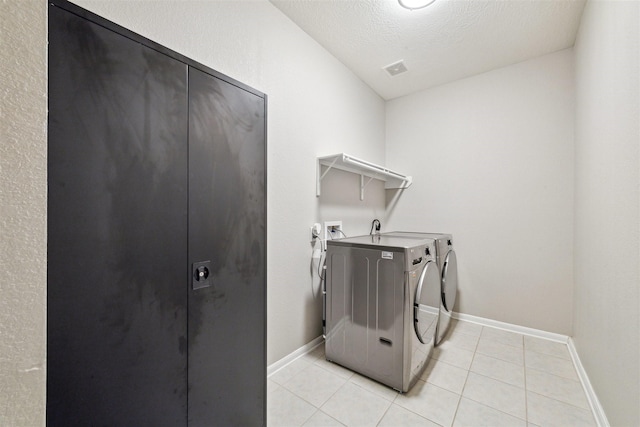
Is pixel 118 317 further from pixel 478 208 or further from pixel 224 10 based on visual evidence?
pixel 478 208

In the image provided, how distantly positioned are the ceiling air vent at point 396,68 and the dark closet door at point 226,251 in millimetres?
1837

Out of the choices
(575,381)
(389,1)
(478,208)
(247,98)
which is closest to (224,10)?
(247,98)

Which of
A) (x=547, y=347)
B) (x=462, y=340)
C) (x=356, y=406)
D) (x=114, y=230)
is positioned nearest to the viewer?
(x=114, y=230)

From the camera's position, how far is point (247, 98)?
118cm

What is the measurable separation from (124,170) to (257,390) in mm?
1106

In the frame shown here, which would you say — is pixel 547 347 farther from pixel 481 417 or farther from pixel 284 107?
pixel 284 107

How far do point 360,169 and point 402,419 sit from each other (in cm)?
→ 192

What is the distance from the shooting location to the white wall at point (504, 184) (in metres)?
2.29

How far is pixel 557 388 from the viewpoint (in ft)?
5.48

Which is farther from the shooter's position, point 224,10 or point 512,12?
point 512,12

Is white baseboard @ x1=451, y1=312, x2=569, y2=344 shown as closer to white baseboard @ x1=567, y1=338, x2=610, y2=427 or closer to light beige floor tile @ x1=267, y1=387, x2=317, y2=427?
white baseboard @ x1=567, y1=338, x2=610, y2=427

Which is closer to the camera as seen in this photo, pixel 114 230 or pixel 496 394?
pixel 114 230

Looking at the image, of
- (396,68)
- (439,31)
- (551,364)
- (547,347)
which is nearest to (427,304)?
(551,364)

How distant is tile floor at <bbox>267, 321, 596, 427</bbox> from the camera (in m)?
1.43
